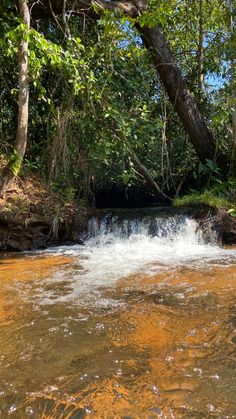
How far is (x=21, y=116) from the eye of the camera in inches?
267

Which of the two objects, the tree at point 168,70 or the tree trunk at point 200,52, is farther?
the tree trunk at point 200,52

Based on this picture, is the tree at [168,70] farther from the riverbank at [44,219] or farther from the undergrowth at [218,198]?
the riverbank at [44,219]

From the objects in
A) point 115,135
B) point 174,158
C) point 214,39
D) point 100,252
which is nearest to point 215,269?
point 100,252

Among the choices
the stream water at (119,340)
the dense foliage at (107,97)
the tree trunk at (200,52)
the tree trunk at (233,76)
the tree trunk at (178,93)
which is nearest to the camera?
the stream water at (119,340)

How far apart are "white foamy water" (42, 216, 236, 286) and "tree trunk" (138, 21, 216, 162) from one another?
262 cm

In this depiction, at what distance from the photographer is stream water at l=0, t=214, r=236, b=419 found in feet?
6.57

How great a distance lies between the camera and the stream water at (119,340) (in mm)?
2002

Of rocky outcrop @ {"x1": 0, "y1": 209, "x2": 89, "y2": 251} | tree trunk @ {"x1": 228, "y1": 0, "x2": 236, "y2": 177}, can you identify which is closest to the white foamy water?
rocky outcrop @ {"x1": 0, "y1": 209, "x2": 89, "y2": 251}

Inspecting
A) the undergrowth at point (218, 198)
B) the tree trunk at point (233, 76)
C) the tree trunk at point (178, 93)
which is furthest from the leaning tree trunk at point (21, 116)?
the tree trunk at point (233, 76)

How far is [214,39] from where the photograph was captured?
1001cm

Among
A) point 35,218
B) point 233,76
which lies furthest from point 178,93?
point 35,218

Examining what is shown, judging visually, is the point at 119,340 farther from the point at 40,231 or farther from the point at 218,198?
the point at 218,198

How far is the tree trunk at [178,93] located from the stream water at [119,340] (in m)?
4.73

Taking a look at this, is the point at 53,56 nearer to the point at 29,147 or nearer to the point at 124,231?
the point at 29,147
